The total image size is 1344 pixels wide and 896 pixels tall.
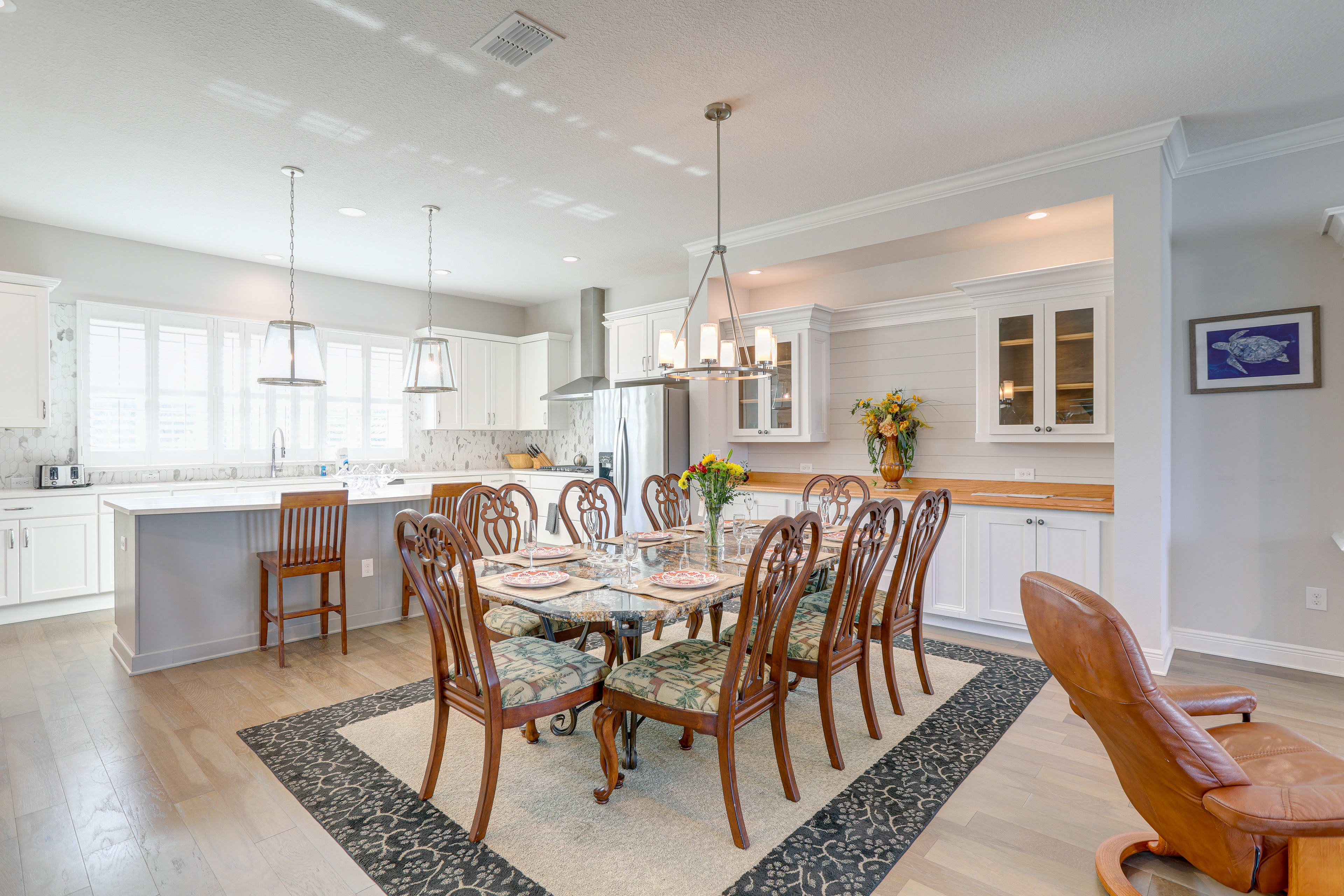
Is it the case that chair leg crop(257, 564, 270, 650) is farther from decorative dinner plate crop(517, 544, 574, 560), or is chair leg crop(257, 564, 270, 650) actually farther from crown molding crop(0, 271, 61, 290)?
crown molding crop(0, 271, 61, 290)

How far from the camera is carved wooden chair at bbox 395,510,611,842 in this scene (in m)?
2.00

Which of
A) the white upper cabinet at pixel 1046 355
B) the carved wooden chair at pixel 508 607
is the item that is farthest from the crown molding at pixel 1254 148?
the carved wooden chair at pixel 508 607

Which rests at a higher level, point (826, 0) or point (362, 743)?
point (826, 0)

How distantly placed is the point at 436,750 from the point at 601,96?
2838mm

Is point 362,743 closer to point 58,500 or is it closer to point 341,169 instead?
point 341,169

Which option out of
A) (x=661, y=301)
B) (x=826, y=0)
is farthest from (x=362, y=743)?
(x=661, y=301)

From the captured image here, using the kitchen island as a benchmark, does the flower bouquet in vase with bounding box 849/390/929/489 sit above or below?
above

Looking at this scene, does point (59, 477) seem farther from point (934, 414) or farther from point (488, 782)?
point (934, 414)

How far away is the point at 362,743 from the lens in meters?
2.71

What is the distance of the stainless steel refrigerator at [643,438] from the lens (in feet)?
18.0

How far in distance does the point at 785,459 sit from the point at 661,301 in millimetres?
2004

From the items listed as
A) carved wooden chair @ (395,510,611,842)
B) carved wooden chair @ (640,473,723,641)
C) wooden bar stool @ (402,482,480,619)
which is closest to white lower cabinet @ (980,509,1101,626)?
carved wooden chair @ (640,473,723,641)

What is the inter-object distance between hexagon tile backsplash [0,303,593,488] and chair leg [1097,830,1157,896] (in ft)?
19.5

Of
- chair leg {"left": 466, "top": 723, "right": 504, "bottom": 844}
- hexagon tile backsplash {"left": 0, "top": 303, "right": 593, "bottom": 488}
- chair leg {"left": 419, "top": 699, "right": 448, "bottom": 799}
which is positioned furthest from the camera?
hexagon tile backsplash {"left": 0, "top": 303, "right": 593, "bottom": 488}
